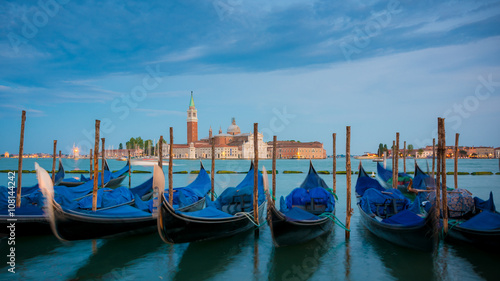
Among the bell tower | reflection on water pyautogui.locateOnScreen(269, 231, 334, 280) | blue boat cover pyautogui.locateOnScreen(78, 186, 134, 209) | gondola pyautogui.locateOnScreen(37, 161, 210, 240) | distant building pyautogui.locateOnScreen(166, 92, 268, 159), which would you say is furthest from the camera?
the bell tower

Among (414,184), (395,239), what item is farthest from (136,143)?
(395,239)

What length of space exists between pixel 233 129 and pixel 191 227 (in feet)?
212

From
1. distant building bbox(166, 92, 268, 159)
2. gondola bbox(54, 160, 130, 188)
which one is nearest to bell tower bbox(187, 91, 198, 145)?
distant building bbox(166, 92, 268, 159)

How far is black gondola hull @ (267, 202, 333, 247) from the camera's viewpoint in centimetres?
416

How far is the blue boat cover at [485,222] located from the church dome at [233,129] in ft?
211

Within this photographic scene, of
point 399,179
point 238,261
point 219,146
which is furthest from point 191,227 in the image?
point 219,146

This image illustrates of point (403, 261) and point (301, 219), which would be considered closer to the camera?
point (403, 261)

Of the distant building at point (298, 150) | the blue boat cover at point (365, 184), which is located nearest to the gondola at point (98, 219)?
the blue boat cover at point (365, 184)

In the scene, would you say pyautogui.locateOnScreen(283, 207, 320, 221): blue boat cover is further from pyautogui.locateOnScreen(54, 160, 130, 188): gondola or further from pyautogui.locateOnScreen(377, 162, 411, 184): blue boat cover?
→ pyautogui.locateOnScreen(54, 160, 130, 188): gondola

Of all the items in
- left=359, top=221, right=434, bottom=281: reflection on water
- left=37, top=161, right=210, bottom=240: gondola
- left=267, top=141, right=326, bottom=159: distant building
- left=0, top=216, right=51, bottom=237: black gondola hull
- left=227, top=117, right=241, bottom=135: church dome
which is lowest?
left=359, top=221, right=434, bottom=281: reflection on water

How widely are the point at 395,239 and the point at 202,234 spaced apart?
233cm

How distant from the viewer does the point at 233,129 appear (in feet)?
226

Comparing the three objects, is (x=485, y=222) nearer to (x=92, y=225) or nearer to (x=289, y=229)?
(x=289, y=229)

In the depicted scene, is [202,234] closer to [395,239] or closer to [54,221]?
[54,221]
